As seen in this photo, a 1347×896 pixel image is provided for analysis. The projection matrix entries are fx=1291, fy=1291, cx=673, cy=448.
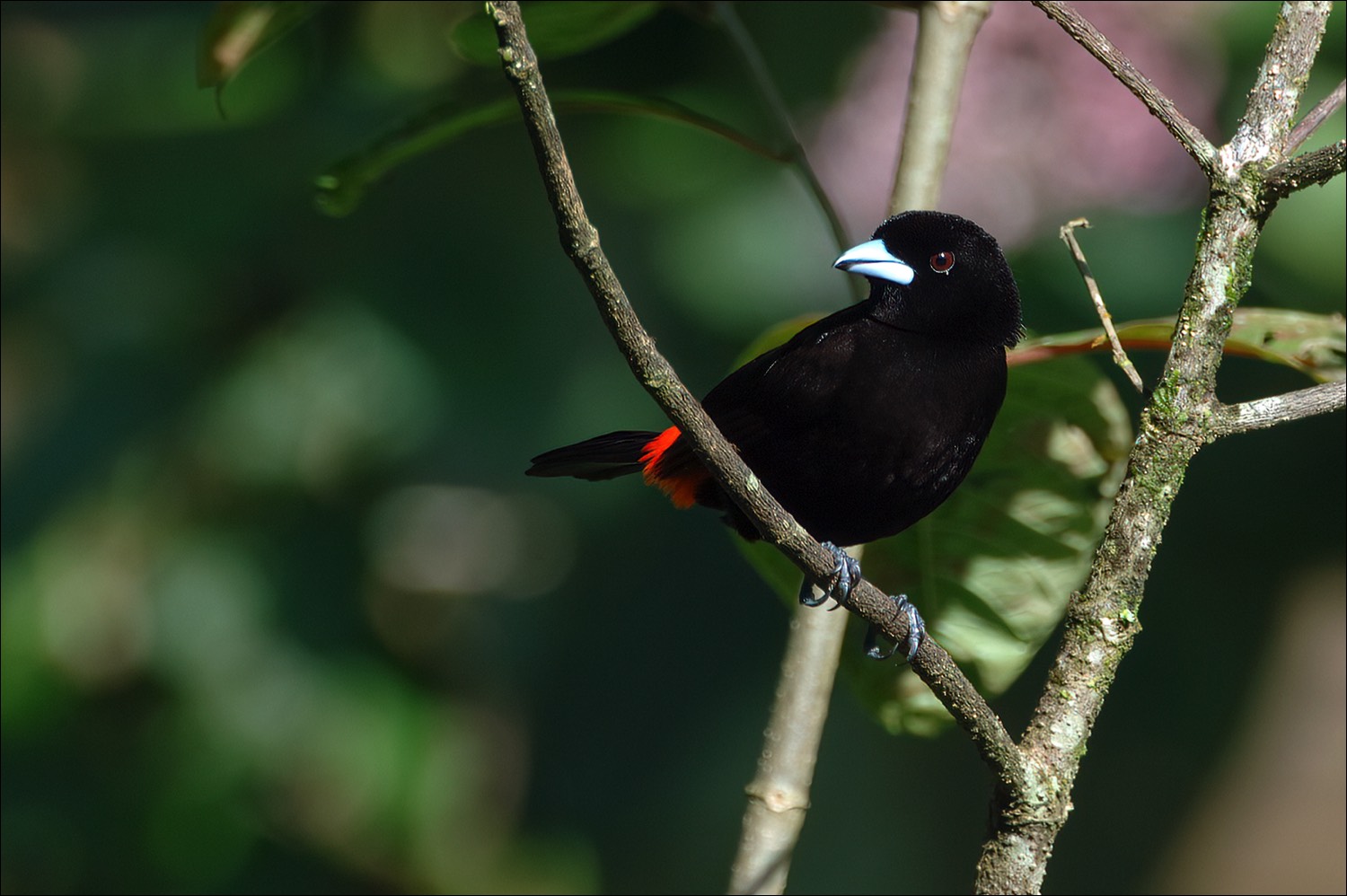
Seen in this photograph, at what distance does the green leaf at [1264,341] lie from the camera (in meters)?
1.86

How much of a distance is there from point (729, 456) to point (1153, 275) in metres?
2.20

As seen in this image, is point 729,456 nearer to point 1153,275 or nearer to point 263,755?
point 1153,275

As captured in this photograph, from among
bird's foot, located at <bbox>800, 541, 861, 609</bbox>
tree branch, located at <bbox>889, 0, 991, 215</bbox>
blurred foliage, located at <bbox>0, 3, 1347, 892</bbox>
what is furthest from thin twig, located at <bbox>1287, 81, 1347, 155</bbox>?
blurred foliage, located at <bbox>0, 3, 1347, 892</bbox>

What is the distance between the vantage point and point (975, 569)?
220cm

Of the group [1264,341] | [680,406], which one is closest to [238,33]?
[680,406]

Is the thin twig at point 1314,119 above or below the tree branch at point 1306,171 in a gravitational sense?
above

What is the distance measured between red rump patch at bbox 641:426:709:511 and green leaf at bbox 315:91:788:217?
50 cm

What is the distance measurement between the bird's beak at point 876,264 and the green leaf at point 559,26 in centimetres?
Answer: 61

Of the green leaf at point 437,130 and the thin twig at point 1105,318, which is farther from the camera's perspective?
the green leaf at point 437,130

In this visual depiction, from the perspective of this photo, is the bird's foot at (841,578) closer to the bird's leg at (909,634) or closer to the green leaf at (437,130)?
the bird's leg at (909,634)

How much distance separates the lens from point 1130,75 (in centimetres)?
146

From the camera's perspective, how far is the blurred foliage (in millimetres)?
3350

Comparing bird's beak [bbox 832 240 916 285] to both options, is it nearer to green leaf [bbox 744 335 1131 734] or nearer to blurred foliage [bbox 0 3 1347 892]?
green leaf [bbox 744 335 1131 734]

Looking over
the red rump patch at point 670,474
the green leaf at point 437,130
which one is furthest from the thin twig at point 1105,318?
the red rump patch at point 670,474
